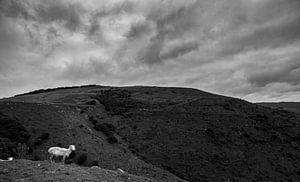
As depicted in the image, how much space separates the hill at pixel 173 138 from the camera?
40531 mm

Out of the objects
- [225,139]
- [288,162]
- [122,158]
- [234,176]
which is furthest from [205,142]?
[122,158]

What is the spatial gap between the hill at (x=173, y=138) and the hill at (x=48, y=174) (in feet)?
56.9

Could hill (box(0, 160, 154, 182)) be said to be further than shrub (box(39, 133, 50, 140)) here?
No

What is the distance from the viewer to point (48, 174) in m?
16.0

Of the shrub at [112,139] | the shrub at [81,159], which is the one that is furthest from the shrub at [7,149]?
the shrub at [112,139]

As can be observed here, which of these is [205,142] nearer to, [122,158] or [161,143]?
[161,143]

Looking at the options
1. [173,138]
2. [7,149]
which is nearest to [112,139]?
[173,138]

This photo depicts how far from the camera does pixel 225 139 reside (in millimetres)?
54125

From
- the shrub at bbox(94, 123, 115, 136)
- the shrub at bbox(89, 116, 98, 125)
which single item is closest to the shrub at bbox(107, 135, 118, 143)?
the shrub at bbox(94, 123, 115, 136)

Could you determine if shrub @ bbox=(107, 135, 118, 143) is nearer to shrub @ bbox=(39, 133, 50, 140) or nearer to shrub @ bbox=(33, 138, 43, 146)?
shrub @ bbox=(39, 133, 50, 140)

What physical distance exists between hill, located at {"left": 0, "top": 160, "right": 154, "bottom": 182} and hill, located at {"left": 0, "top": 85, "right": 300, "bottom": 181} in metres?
17.3

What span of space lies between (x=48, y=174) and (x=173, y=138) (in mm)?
37392

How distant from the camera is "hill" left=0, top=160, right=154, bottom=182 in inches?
599

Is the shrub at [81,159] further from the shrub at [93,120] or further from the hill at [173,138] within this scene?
the shrub at [93,120]
